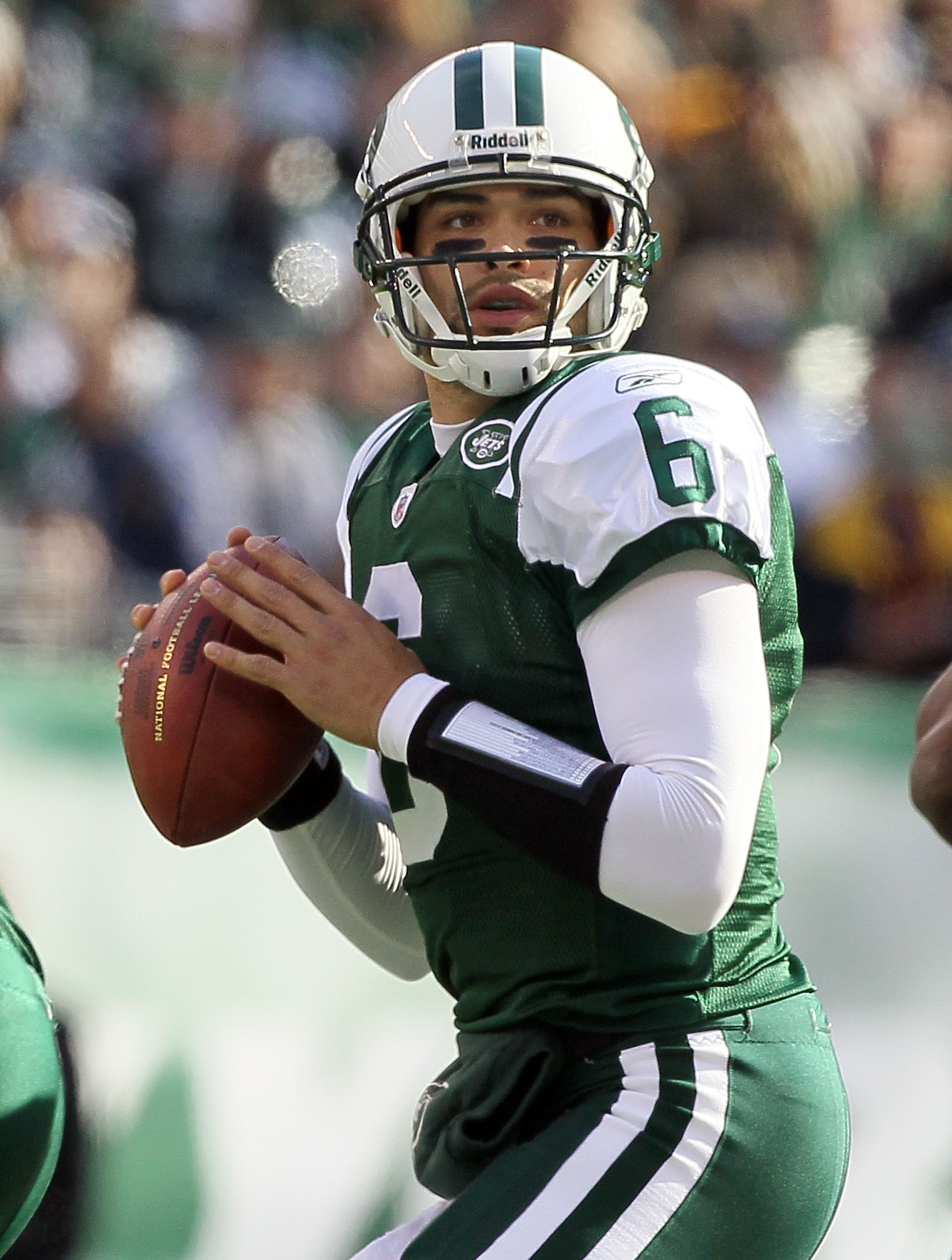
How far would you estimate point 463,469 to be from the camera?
4.88 ft

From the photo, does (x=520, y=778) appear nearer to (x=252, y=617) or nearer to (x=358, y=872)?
(x=252, y=617)

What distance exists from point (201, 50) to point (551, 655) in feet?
10.9

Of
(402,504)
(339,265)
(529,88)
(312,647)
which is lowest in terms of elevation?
(312,647)

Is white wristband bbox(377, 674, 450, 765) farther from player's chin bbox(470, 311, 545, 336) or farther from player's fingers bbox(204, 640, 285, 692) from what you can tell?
player's chin bbox(470, 311, 545, 336)

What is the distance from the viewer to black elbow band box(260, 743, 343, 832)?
1.72 meters

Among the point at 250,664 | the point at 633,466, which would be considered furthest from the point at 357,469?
the point at 633,466

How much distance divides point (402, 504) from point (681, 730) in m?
0.43

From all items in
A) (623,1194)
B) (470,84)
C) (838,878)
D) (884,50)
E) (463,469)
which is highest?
(884,50)

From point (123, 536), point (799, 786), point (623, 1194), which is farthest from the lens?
point (123, 536)

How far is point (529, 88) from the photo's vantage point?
1620 mm

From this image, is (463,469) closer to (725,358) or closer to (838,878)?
(838,878)

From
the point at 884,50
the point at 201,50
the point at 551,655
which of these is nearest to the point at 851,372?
the point at 884,50

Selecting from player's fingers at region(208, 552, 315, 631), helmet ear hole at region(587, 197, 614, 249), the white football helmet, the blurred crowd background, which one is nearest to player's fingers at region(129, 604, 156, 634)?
player's fingers at region(208, 552, 315, 631)

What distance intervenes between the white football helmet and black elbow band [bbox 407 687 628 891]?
362 millimetres
